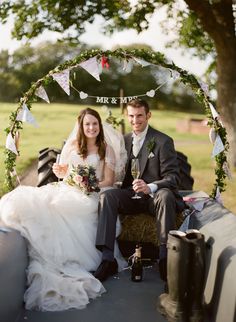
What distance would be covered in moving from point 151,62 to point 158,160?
45.5 inches

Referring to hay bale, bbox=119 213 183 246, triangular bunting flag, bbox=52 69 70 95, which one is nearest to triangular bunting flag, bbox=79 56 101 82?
triangular bunting flag, bbox=52 69 70 95

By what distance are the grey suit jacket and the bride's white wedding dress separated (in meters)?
0.62

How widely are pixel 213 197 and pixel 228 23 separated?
624 centimetres

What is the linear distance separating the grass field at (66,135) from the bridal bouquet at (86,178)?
5.13m

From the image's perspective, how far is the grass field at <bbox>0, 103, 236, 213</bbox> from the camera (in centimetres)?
1341

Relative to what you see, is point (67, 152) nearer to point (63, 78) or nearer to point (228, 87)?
point (63, 78)

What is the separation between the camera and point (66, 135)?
24.3 m

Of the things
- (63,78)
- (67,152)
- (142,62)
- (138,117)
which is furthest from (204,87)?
(67,152)

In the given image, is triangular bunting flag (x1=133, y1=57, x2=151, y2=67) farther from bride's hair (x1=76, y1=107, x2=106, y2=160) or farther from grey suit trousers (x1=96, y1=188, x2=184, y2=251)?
grey suit trousers (x1=96, y1=188, x2=184, y2=251)

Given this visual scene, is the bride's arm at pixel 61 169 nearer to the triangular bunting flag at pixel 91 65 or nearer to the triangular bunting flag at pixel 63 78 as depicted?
the triangular bunting flag at pixel 63 78

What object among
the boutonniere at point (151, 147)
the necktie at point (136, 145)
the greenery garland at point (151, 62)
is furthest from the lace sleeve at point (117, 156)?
the greenery garland at point (151, 62)

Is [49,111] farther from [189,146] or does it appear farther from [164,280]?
[164,280]

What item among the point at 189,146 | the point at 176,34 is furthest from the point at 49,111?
the point at 176,34

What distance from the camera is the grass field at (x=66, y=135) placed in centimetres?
1341
